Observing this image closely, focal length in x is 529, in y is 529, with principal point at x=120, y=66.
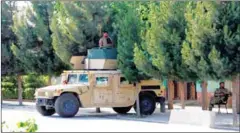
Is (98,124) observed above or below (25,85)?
below

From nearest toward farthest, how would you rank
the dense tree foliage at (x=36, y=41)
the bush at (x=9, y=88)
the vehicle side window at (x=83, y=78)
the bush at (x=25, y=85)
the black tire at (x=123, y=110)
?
the vehicle side window at (x=83, y=78) < the black tire at (x=123, y=110) < the dense tree foliage at (x=36, y=41) < the bush at (x=25, y=85) < the bush at (x=9, y=88)

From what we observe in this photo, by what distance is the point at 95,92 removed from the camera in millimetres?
19953

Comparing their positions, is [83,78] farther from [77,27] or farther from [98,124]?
[77,27]

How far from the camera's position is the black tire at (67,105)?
19.5 metres

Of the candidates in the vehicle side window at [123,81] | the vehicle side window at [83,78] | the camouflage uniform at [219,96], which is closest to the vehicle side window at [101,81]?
the vehicle side window at [83,78]

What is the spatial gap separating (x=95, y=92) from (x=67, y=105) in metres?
1.17

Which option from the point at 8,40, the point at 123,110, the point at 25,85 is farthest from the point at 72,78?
the point at 25,85

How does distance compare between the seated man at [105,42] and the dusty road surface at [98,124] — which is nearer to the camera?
the dusty road surface at [98,124]

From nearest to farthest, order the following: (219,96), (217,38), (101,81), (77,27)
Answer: (217,38), (101,81), (219,96), (77,27)

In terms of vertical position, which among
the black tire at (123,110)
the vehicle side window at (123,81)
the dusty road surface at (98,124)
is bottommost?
the dusty road surface at (98,124)

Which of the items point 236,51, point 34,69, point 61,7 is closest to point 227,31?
point 236,51

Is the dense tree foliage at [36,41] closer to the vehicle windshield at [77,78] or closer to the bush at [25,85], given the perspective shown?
the vehicle windshield at [77,78]

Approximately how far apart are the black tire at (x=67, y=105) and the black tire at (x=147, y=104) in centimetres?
256

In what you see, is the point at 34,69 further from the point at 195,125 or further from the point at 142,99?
the point at 195,125
